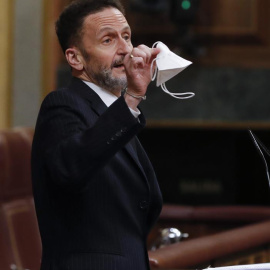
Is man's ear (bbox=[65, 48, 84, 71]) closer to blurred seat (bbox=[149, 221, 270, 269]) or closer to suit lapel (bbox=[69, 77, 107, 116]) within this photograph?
suit lapel (bbox=[69, 77, 107, 116])

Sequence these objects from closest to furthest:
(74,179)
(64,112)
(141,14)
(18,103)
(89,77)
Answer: (74,179) < (64,112) < (89,77) < (18,103) < (141,14)

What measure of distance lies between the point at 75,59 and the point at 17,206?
1.36 metres

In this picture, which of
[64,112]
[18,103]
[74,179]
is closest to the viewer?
[74,179]

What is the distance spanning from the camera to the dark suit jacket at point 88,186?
1.43 metres

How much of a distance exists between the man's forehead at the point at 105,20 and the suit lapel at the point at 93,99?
4.4 inches

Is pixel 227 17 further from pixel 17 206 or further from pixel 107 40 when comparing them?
pixel 107 40

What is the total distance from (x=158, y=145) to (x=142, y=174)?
3882 mm

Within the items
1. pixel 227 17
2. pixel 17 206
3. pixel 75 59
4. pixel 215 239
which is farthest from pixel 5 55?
pixel 75 59

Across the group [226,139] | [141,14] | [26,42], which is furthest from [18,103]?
[226,139]

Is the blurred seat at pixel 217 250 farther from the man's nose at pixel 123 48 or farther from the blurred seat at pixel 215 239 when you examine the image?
the man's nose at pixel 123 48

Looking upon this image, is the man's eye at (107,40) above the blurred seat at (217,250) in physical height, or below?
above

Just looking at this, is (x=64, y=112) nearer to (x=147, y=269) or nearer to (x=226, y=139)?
(x=147, y=269)

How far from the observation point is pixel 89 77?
5.53 ft

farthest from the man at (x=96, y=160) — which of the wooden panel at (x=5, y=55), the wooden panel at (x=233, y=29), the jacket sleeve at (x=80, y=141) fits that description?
the wooden panel at (x=233, y=29)
